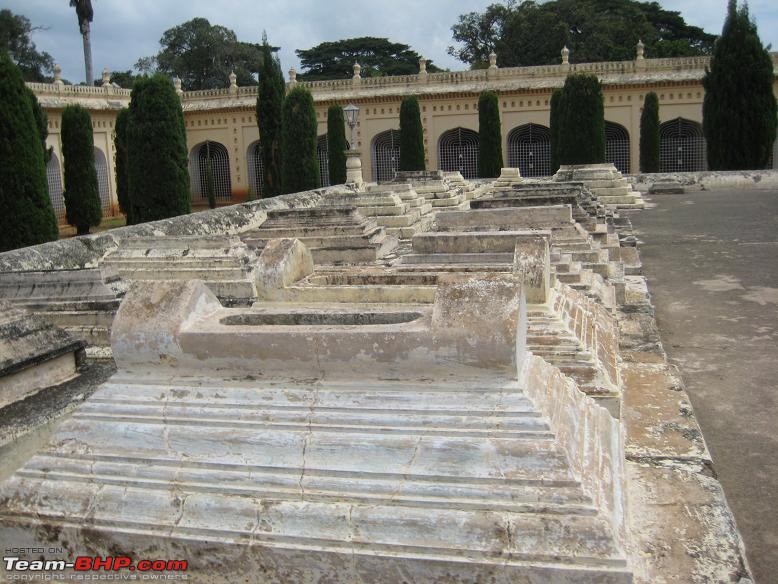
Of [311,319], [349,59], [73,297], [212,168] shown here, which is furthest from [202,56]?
[311,319]

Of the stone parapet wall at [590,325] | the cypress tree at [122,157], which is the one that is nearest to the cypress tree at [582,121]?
the cypress tree at [122,157]

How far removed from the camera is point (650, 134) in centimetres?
2359

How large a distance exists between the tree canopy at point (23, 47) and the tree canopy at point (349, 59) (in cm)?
1441

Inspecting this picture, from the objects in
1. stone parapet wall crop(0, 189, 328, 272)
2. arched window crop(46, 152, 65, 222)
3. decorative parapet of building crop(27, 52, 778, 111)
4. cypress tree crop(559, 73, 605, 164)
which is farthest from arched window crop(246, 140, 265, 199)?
stone parapet wall crop(0, 189, 328, 272)

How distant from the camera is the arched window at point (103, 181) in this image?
2533 cm

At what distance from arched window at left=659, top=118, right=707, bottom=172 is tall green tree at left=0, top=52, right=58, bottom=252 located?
20.6 meters

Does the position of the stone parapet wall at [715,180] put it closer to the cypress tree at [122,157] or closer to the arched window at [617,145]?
the arched window at [617,145]

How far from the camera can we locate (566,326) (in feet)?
11.5

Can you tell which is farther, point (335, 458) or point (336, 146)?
point (336, 146)

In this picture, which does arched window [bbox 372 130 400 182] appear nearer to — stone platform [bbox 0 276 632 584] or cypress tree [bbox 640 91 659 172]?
cypress tree [bbox 640 91 659 172]

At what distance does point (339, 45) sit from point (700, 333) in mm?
42999

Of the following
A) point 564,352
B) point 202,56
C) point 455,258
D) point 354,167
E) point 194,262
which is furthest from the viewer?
point 202,56

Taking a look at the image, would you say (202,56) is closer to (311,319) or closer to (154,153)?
(154,153)

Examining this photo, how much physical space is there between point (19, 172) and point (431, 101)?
17.9m
